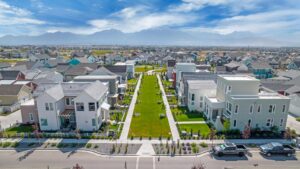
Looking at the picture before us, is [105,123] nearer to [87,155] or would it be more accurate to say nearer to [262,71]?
[87,155]

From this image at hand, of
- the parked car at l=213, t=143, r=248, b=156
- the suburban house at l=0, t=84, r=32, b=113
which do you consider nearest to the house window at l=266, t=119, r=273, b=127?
the parked car at l=213, t=143, r=248, b=156

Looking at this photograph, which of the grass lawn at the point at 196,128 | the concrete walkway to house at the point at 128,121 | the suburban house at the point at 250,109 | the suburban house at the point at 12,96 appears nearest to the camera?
the concrete walkway to house at the point at 128,121

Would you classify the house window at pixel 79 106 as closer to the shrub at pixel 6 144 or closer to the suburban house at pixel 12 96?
the shrub at pixel 6 144

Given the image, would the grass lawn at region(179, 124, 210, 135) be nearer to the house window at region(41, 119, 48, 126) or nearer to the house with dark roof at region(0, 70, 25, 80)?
the house window at region(41, 119, 48, 126)

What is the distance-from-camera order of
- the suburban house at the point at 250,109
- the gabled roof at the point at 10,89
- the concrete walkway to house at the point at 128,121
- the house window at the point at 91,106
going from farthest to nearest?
the gabled roof at the point at 10,89 < the suburban house at the point at 250,109 < the house window at the point at 91,106 < the concrete walkway to house at the point at 128,121

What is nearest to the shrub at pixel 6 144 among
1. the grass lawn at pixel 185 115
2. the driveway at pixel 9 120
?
the driveway at pixel 9 120

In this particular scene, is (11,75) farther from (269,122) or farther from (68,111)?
(269,122)
